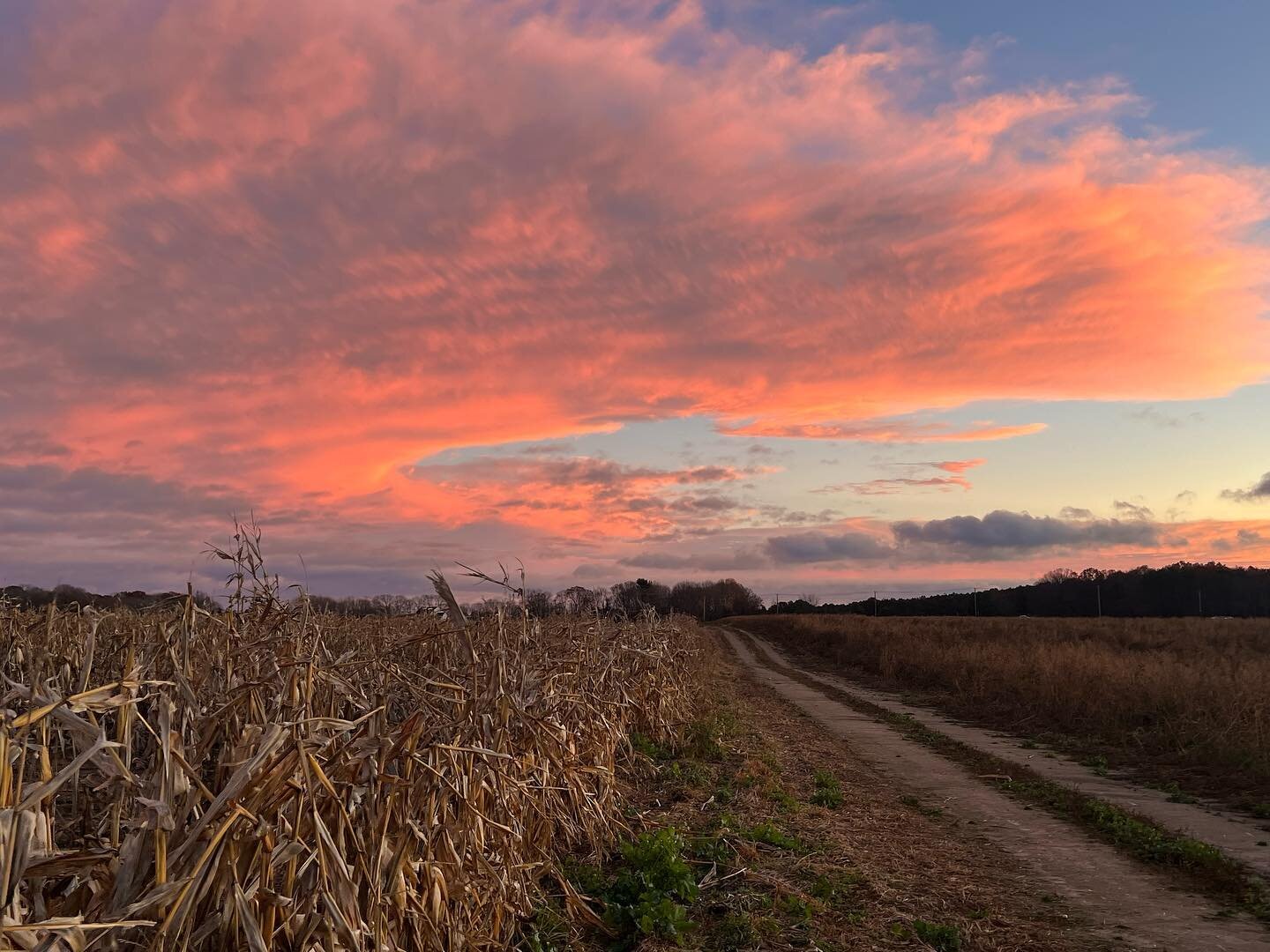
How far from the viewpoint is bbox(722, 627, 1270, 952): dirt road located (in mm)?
7016

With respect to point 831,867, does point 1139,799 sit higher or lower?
lower

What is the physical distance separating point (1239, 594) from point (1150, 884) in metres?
76.1

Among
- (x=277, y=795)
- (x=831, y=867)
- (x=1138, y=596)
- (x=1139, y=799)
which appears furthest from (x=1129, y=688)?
(x=1138, y=596)

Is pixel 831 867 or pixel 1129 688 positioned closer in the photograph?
pixel 831 867

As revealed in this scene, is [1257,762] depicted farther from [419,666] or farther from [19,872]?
[19,872]

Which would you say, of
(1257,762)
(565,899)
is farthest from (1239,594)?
(565,899)

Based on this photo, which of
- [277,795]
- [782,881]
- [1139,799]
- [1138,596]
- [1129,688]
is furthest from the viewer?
[1138,596]

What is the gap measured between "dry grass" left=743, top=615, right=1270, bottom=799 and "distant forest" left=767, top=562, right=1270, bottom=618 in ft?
110

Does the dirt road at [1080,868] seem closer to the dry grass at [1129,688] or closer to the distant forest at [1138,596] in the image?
the dry grass at [1129,688]

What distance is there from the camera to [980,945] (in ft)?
21.9

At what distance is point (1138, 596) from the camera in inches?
2970

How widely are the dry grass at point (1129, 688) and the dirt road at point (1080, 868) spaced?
3611 millimetres

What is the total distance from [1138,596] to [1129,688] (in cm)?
6695

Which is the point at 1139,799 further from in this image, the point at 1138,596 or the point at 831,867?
the point at 1138,596
